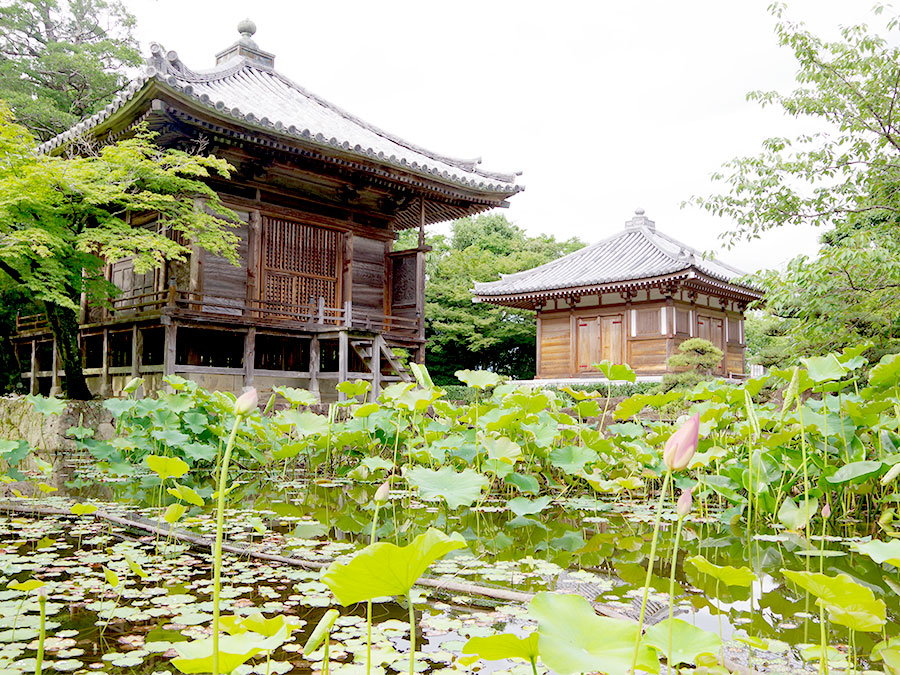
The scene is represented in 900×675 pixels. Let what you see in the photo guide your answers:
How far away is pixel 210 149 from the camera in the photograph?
8.84 metres

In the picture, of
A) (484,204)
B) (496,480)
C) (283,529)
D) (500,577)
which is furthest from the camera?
(484,204)

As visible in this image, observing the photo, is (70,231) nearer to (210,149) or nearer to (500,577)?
(210,149)

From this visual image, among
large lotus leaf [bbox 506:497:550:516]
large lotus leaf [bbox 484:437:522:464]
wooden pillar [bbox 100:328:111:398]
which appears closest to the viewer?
large lotus leaf [bbox 506:497:550:516]

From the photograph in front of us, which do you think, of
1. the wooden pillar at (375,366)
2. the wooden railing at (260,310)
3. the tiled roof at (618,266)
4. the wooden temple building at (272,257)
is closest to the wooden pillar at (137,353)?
the wooden temple building at (272,257)

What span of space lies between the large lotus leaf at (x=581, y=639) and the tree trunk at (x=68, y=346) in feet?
26.5

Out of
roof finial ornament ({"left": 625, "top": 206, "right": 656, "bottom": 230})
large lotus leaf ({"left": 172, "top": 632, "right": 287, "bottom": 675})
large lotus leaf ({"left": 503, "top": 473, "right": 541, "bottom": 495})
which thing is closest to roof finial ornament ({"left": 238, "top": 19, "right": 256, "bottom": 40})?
roof finial ornament ({"left": 625, "top": 206, "right": 656, "bottom": 230})

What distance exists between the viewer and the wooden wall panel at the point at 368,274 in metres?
10.9

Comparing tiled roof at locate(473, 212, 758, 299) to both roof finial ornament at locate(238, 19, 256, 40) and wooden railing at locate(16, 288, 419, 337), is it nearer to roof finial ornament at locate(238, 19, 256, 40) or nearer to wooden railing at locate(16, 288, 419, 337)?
wooden railing at locate(16, 288, 419, 337)

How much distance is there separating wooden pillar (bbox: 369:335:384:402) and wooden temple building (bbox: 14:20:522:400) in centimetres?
2

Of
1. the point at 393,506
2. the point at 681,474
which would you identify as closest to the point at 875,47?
the point at 681,474

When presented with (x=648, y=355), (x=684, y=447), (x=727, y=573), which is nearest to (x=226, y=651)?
(x=684, y=447)

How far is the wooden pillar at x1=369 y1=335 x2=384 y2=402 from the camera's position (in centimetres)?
970

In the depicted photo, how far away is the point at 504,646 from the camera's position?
98 centimetres

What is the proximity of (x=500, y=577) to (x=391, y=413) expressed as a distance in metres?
2.59
